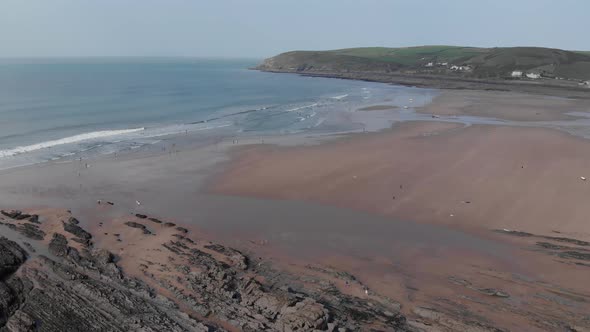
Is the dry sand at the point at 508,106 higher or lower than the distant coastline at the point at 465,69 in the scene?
lower

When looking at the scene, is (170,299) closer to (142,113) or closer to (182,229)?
(182,229)

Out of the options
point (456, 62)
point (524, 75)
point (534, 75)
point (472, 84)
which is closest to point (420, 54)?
point (456, 62)

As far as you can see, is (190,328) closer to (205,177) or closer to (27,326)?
(27,326)

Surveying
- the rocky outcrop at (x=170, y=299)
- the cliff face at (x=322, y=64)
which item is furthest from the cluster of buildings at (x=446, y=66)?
the rocky outcrop at (x=170, y=299)

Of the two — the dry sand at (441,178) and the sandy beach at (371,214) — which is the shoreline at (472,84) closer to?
the dry sand at (441,178)

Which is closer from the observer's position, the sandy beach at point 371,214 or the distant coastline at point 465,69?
the sandy beach at point 371,214

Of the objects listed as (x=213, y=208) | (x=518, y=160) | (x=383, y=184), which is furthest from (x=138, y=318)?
(x=518, y=160)
